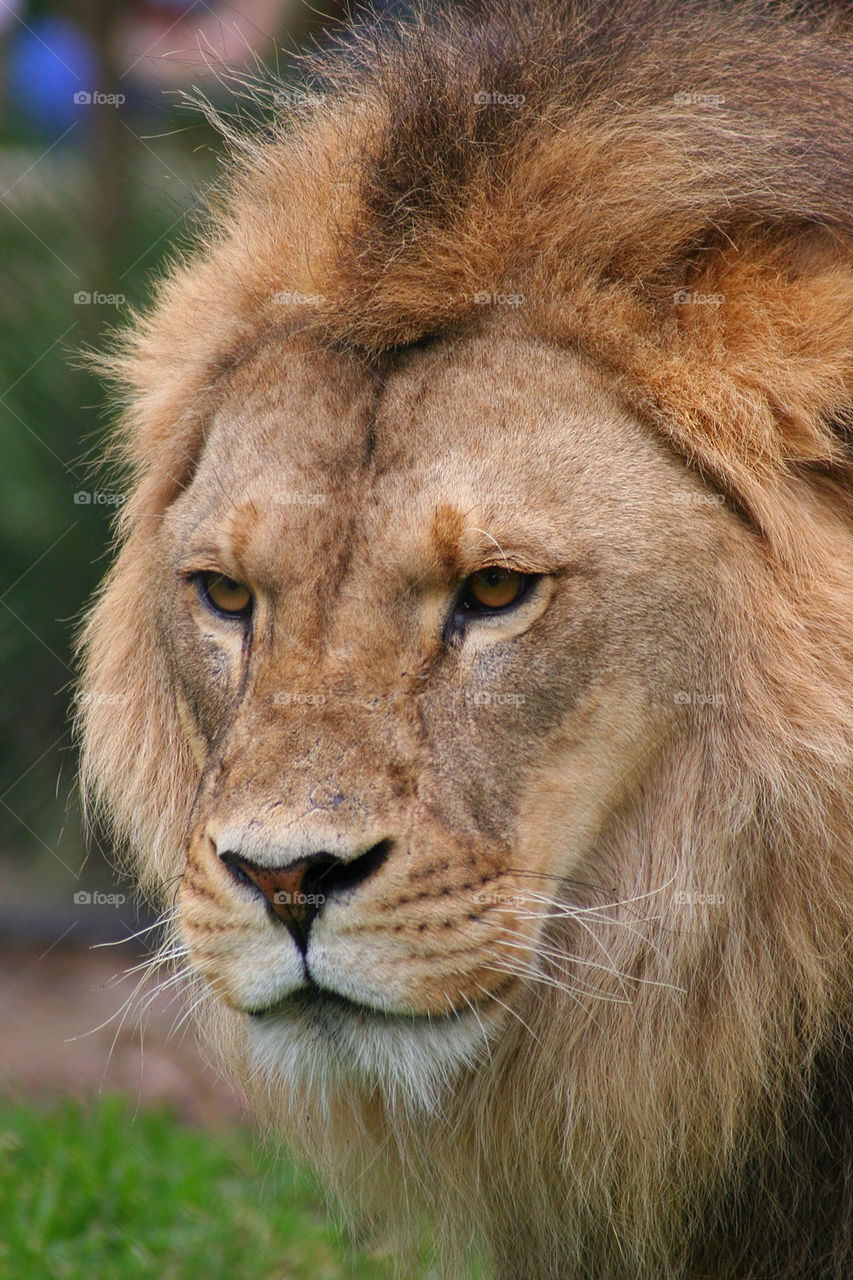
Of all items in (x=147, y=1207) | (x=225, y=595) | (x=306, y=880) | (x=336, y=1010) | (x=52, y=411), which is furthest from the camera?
(x=52, y=411)

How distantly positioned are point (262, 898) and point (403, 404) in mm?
956

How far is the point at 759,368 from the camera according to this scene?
8.70 ft

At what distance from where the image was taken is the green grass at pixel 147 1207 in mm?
4227

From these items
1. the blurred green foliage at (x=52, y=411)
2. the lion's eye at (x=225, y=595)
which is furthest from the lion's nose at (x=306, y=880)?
the blurred green foliage at (x=52, y=411)

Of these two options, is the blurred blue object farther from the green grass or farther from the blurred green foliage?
the green grass

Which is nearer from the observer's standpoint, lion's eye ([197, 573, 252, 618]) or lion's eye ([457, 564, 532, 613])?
lion's eye ([457, 564, 532, 613])

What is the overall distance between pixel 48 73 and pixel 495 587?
6.14 metres

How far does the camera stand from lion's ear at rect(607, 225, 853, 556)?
264 centimetres

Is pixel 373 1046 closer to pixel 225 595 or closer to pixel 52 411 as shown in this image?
pixel 225 595

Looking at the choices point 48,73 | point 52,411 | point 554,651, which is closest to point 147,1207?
point 554,651

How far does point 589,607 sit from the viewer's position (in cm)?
255

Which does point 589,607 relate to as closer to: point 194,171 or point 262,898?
point 262,898

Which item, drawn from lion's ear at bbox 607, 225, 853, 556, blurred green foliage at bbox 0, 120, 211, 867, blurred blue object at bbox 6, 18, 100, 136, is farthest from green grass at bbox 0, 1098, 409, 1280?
blurred blue object at bbox 6, 18, 100, 136

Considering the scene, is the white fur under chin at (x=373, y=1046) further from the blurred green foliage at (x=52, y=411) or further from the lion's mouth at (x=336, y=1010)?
the blurred green foliage at (x=52, y=411)
